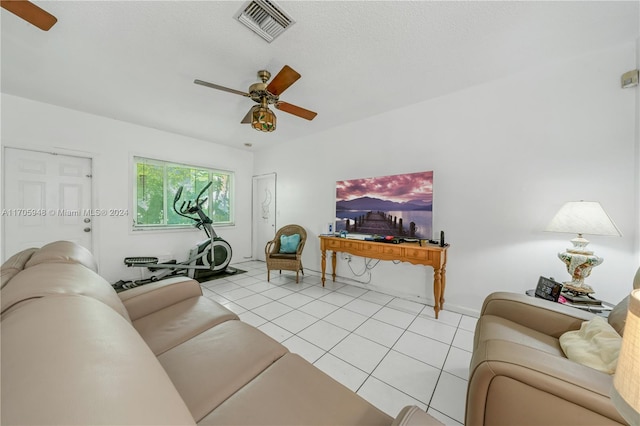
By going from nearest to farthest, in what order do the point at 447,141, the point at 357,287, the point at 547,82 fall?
the point at 547,82 → the point at 447,141 → the point at 357,287

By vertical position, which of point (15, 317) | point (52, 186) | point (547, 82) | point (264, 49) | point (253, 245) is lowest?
point (253, 245)

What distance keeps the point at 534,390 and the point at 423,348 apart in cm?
131

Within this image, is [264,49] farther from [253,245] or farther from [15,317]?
[253,245]

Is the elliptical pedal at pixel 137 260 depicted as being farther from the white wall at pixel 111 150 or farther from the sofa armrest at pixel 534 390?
the sofa armrest at pixel 534 390

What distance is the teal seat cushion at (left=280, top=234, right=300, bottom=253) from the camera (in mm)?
3904

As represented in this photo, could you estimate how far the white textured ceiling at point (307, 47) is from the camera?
1612 millimetres

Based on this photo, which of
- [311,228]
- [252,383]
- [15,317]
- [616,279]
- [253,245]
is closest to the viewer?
[15,317]

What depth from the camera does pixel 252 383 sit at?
0.97 m

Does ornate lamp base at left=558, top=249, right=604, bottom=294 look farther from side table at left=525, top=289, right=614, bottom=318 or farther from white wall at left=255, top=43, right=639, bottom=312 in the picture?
white wall at left=255, top=43, right=639, bottom=312

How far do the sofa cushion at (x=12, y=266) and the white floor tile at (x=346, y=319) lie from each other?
2299mm

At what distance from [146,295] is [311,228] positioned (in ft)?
9.39

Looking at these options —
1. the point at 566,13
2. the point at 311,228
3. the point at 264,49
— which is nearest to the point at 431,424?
the point at 264,49

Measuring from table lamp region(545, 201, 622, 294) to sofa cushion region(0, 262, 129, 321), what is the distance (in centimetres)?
301

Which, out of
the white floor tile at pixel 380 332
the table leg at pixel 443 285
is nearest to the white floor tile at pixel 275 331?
the white floor tile at pixel 380 332
